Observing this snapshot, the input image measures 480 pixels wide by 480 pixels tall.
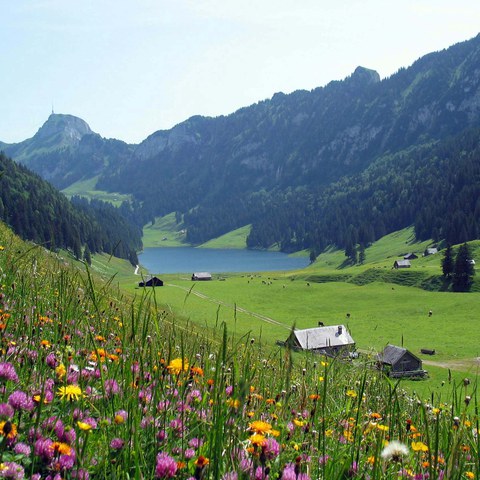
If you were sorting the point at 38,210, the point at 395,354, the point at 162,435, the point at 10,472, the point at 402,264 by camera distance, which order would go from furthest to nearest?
the point at 38,210, the point at 402,264, the point at 395,354, the point at 162,435, the point at 10,472

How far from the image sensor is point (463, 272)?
113 metres

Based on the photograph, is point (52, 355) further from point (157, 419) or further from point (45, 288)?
point (45, 288)

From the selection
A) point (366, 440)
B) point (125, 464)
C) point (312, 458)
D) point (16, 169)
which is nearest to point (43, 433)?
point (125, 464)

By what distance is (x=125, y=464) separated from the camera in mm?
2756

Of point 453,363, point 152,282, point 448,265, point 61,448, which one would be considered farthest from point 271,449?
point 448,265

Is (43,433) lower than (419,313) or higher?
higher

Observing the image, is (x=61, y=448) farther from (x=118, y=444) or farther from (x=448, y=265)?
(x=448, y=265)

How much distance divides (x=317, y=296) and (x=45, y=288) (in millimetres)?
108293

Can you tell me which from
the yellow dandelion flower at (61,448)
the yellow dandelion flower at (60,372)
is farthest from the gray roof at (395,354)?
the yellow dandelion flower at (61,448)

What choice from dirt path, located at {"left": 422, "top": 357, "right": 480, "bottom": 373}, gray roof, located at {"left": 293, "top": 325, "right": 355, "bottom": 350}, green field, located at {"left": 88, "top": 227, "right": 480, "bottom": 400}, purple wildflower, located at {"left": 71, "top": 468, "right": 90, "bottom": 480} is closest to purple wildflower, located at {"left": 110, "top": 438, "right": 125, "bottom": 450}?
purple wildflower, located at {"left": 71, "top": 468, "right": 90, "bottom": 480}

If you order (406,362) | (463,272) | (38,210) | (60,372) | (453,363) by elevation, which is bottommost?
(453,363)

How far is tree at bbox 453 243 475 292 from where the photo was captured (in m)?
112

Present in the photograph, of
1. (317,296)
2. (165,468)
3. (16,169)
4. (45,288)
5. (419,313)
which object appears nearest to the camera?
(165,468)

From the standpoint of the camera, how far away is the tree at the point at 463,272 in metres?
112
